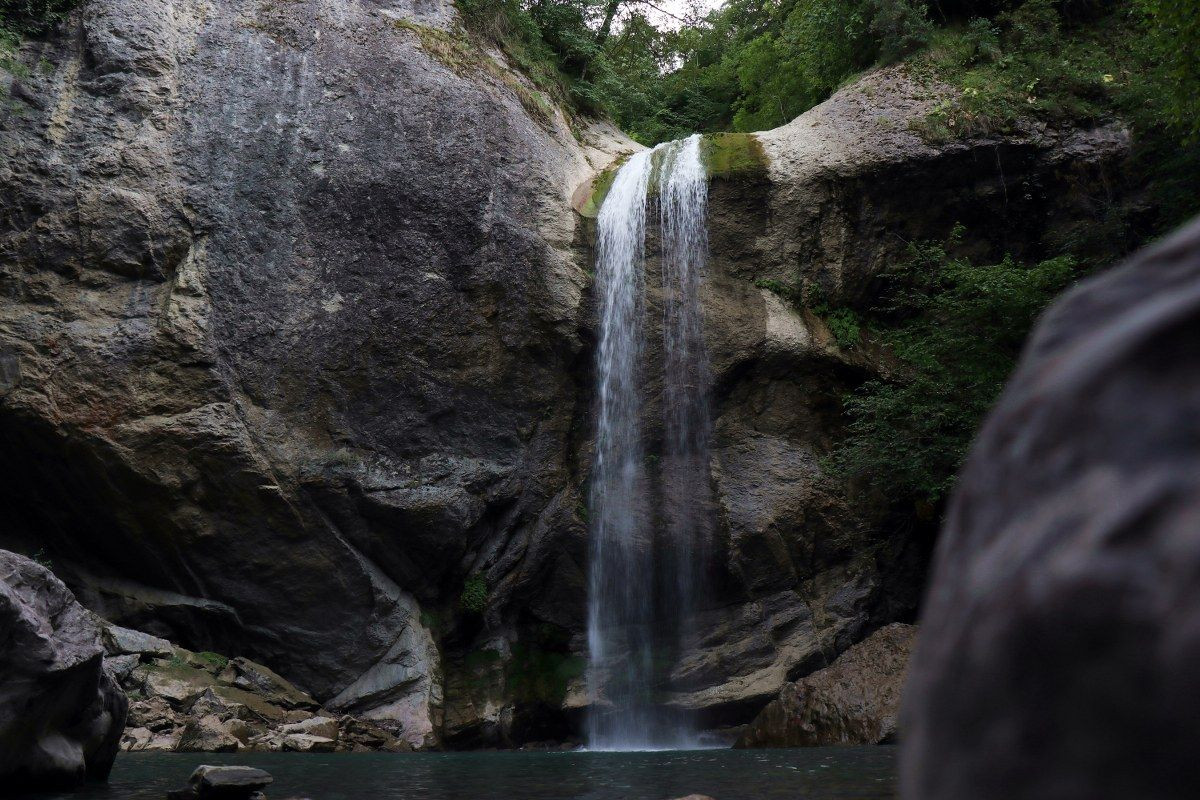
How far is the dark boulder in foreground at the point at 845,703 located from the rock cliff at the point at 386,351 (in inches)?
30.2

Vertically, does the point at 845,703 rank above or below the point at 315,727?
above

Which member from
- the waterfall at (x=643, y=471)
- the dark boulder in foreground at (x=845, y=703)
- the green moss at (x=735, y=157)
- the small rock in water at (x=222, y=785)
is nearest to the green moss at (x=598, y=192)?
the waterfall at (x=643, y=471)

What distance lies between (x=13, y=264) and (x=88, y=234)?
37.9 inches

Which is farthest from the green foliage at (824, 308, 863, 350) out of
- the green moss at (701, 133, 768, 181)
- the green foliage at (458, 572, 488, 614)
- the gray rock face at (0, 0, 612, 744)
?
the green foliage at (458, 572, 488, 614)

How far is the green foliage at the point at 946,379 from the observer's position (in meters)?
11.9

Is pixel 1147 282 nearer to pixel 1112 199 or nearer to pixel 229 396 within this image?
pixel 229 396

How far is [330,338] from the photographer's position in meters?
12.8

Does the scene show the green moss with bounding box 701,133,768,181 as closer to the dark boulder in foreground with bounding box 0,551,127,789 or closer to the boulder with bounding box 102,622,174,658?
the boulder with bounding box 102,622,174,658

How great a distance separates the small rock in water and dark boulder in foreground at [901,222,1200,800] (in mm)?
5798

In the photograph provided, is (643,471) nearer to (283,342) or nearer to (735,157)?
(735,157)

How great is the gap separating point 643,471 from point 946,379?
14.6ft

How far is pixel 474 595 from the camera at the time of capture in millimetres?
13094

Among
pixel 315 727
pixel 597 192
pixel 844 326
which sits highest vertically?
pixel 597 192

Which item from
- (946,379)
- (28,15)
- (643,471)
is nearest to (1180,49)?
(946,379)
